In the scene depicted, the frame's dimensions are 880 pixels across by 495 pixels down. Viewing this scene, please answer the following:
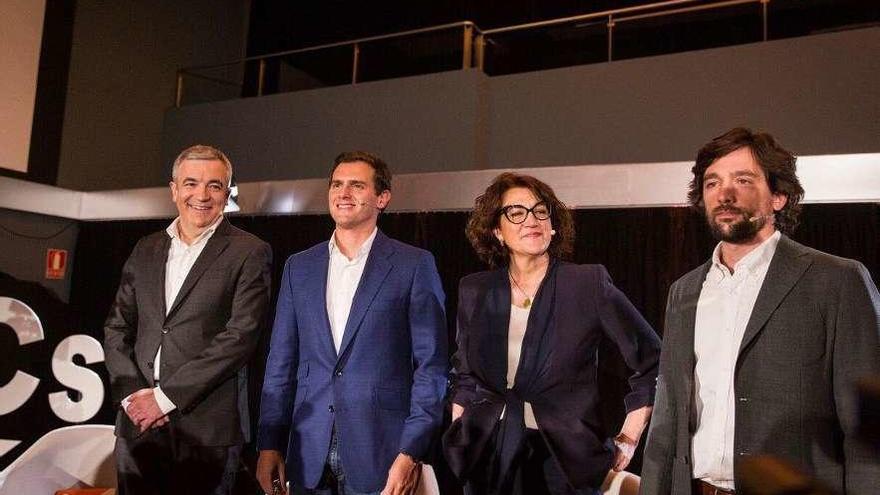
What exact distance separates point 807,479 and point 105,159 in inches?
292

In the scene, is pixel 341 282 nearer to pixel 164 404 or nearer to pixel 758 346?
pixel 164 404

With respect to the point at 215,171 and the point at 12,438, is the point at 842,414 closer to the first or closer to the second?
the point at 215,171

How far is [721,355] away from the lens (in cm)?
173

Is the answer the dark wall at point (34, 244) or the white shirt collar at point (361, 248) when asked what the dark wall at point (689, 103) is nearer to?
the white shirt collar at point (361, 248)

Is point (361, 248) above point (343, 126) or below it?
below

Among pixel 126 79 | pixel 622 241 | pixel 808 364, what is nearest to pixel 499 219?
pixel 808 364

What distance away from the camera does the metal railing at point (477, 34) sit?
5473mm

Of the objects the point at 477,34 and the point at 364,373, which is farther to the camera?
the point at 477,34

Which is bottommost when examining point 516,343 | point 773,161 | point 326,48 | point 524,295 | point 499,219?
point 516,343

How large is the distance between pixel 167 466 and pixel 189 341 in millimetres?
422

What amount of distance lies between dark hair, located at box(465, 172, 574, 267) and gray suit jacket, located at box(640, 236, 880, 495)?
0.80m

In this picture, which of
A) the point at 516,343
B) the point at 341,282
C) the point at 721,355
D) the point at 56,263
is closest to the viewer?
the point at 721,355

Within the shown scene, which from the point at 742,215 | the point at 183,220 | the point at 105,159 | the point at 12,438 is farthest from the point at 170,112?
the point at 742,215

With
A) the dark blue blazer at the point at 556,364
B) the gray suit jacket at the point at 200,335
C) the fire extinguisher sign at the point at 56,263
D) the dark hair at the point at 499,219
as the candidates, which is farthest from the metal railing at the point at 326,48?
the dark blue blazer at the point at 556,364
